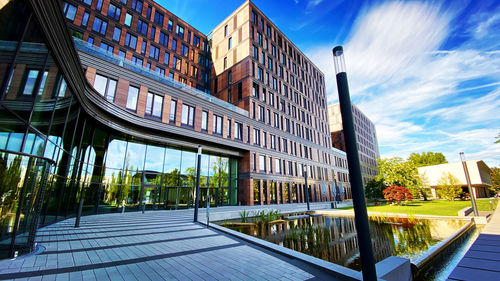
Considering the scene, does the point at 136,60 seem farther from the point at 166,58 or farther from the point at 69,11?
the point at 69,11

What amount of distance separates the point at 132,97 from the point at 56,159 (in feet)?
32.8

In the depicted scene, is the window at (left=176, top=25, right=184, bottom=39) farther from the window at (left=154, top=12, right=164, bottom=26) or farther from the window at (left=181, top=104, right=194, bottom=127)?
the window at (left=181, top=104, right=194, bottom=127)

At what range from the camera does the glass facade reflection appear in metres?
5.16

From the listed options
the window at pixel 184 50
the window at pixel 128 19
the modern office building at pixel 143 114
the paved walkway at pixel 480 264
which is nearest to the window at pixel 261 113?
the modern office building at pixel 143 114

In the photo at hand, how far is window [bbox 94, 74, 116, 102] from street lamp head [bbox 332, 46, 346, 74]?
61.1 ft

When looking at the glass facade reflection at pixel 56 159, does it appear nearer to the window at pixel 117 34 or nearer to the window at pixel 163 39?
the window at pixel 117 34

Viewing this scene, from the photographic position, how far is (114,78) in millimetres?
17391

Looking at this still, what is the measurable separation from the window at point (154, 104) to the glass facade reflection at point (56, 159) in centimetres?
299

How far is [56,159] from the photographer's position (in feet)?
32.3

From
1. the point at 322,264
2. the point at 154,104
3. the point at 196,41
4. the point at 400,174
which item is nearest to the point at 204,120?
the point at 154,104

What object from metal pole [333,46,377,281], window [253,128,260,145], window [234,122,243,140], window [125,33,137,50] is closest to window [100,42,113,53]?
window [125,33,137,50]

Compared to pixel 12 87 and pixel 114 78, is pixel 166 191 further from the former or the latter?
pixel 12 87

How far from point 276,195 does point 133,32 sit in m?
31.4

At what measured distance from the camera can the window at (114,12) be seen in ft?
89.4
